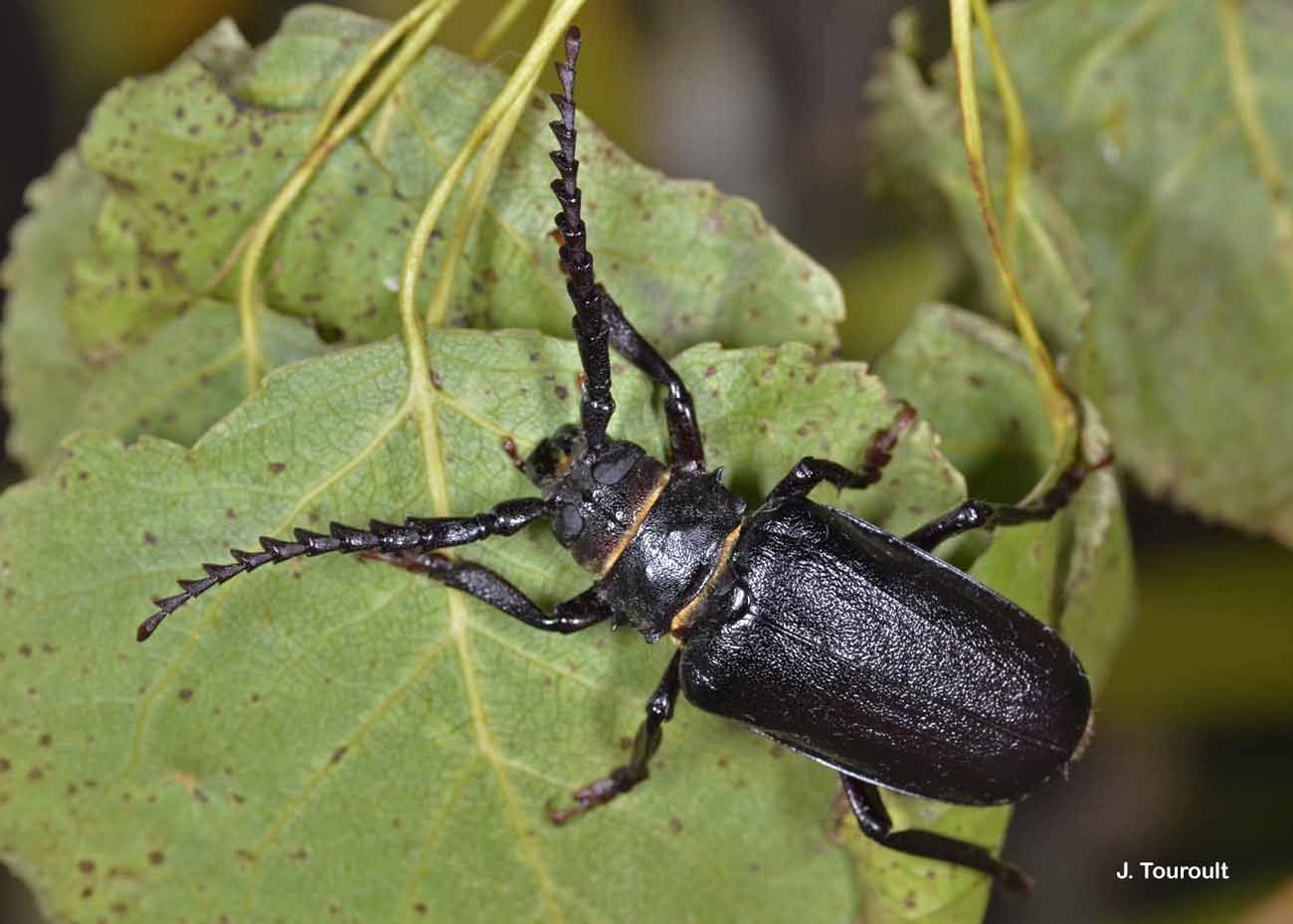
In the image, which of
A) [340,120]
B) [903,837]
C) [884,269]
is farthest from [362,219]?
[884,269]

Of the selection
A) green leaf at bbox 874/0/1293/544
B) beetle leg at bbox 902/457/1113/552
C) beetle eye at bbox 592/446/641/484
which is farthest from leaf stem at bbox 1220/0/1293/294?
beetle eye at bbox 592/446/641/484

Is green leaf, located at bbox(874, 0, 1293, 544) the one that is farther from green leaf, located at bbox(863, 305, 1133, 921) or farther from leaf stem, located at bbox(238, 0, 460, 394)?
leaf stem, located at bbox(238, 0, 460, 394)

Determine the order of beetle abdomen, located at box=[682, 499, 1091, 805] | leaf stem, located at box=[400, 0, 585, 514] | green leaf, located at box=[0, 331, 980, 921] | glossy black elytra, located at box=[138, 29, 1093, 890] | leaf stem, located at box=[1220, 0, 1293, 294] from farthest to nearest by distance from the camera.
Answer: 1. leaf stem, located at box=[1220, 0, 1293, 294]
2. beetle abdomen, located at box=[682, 499, 1091, 805]
3. glossy black elytra, located at box=[138, 29, 1093, 890]
4. green leaf, located at box=[0, 331, 980, 921]
5. leaf stem, located at box=[400, 0, 585, 514]

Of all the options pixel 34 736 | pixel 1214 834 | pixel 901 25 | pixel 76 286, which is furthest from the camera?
pixel 1214 834

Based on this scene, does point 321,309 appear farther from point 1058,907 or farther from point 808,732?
point 1058,907

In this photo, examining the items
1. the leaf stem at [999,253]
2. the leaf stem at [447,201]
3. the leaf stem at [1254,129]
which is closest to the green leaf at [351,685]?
the leaf stem at [447,201]

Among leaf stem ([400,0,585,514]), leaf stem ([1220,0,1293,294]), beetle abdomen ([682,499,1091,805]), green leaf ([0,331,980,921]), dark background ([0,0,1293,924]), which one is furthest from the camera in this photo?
dark background ([0,0,1293,924])

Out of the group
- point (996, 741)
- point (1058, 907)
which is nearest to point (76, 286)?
point (996, 741)
